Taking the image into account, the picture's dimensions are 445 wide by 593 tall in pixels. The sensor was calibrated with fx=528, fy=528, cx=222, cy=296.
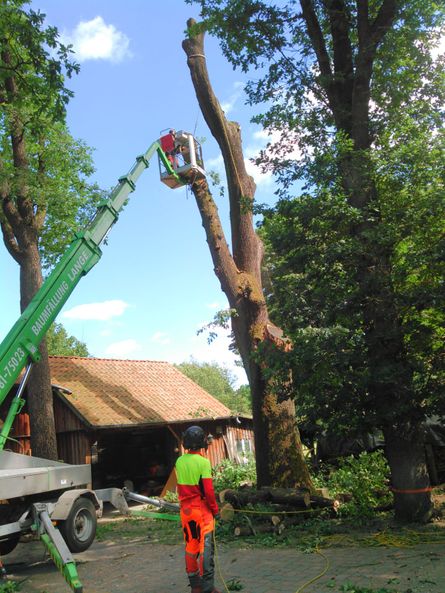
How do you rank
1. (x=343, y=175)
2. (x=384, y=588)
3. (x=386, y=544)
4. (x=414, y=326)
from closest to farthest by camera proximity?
(x=384, y=588) → (x=386, y=544) → (x=414, y=326) → (x=343, y=175)

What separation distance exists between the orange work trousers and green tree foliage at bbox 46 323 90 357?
46721 mm

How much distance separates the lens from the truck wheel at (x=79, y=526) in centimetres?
801

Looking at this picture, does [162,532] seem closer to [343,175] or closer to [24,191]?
[343,175]

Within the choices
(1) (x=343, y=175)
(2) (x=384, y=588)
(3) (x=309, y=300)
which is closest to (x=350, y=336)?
(3) (x=309, y=300)

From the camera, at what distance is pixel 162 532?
Answer: 11508 millimetres

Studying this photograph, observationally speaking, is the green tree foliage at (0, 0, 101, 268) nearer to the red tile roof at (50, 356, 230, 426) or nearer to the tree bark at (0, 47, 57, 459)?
the tree bark at (0, 47, 57, 459)

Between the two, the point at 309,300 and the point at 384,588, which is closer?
the point at 384,588

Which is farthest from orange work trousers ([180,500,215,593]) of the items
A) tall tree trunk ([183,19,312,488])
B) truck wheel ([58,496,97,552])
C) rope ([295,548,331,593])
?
tall tree trunk ([183,19,312,488])

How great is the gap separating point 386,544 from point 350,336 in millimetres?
3173

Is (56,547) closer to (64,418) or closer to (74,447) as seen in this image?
(74,447)

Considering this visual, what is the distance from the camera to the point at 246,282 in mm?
13672

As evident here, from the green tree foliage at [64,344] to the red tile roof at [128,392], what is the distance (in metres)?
29.1

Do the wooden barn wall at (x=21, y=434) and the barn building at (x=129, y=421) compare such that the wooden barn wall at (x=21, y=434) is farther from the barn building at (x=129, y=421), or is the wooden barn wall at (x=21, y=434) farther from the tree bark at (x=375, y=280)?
the tree bark at (x=375, y=280)

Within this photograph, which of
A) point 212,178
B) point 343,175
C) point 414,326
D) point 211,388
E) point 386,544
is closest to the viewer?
point 386,544
